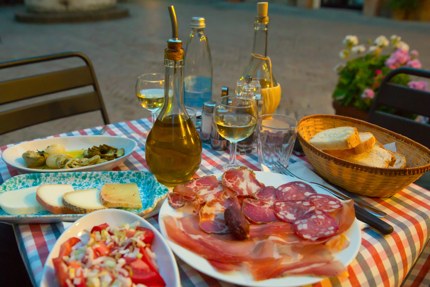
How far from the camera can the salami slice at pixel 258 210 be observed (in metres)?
0.89

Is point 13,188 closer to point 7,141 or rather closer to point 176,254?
point 176,254

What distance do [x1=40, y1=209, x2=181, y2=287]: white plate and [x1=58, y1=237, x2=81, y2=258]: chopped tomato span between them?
2 cm

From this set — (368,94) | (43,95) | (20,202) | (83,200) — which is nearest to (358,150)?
(83,200)

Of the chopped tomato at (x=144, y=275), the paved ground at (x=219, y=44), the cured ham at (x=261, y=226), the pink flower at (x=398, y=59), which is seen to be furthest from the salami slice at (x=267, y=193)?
the paved ground at (x=219, y=44)

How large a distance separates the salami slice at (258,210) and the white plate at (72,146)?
442 millimetres

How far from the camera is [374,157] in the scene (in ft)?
3.62

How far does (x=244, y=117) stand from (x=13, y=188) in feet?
2.10

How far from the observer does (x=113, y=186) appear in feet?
3.23

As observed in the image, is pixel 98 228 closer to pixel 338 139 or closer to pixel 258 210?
pixel 258 210

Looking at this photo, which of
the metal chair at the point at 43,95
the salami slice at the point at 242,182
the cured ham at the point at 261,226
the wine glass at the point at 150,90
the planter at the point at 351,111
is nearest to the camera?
the cured ham at the point at 261,226

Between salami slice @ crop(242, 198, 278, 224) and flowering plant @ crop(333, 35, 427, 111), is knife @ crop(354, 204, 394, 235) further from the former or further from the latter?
flowering plant @ crop(333, 35, 427, 111)

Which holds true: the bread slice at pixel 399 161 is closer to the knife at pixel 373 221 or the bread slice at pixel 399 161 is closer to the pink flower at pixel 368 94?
the knife at pixel 373 221

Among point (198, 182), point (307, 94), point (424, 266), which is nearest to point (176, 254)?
point (198, 182)

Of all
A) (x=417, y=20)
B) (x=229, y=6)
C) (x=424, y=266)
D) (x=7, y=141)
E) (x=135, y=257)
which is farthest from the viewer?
(x=229, y=6)
